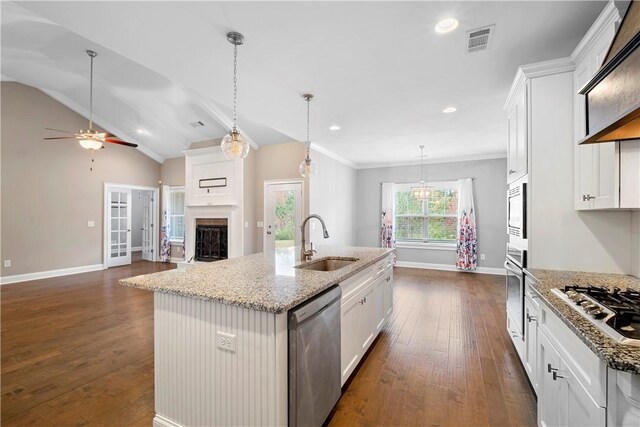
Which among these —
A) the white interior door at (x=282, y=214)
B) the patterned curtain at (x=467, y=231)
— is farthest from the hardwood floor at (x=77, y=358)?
the patterned curtain at (x=467, y=231)

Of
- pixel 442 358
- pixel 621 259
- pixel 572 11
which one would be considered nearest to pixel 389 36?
pixel 572 11

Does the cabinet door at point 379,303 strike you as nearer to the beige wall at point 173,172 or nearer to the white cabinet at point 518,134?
the white cabinet at point 518,134

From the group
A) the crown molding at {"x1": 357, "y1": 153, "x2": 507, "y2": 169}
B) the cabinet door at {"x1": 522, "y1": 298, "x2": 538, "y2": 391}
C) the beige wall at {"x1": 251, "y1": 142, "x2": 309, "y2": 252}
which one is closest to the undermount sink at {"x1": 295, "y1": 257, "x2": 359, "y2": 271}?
the cabinet door at {"x1": 522, "y1": 298, "x2": 538, "y2": 391}

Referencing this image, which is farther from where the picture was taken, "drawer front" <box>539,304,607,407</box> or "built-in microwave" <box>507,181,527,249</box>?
"built-in microwave" <box>507,181,527,249</box>

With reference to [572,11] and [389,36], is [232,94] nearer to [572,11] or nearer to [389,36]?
[389,36]

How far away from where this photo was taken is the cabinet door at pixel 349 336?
2.00 meters

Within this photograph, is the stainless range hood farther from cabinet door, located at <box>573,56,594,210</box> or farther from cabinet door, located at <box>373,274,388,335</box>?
cabinet door, located at <box>373,274,388,335</box>

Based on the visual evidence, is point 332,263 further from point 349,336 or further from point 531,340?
point 531,340

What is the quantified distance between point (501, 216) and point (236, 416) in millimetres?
6433

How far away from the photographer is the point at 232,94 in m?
3.10

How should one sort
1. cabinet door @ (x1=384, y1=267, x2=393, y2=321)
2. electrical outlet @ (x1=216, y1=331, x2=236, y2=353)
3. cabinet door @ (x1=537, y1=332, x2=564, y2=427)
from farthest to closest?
cabinet door @ (x1=384, y1=267, x2=393, y2=321) < electrical outlet @ (x1=216, y1=331, x2=236, y2=353) < cabinet door @ (x1=537, y1=332, x2=564, y2=427)

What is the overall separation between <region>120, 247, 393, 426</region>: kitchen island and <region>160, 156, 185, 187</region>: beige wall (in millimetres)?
6691

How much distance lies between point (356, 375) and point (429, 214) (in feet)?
17.7

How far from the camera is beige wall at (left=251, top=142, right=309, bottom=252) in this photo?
5559 mm
